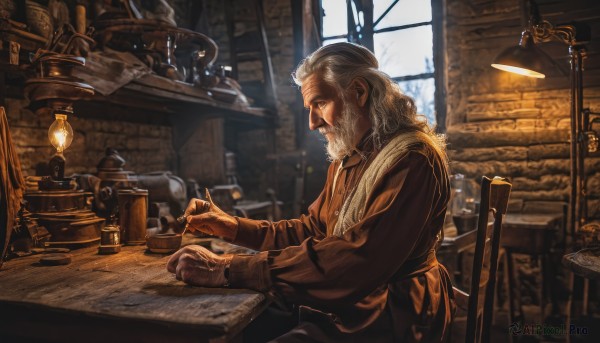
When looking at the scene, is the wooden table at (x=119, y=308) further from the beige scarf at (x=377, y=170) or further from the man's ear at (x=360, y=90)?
the man's ear at (x=360, y=90)

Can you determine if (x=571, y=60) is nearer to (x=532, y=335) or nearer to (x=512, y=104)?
(x=512, y=104)

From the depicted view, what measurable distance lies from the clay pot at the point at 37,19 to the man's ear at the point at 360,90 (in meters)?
2.83

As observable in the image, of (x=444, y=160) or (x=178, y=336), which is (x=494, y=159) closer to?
(x=444, y=160)

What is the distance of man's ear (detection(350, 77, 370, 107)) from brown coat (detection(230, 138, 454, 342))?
48cm

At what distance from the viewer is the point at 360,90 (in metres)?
2.18

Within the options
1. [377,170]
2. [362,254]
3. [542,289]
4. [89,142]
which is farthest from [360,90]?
[542,289]

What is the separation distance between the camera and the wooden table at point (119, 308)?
1471mm

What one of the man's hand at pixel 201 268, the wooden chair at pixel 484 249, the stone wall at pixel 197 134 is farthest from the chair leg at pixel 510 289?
the stone wall at pixel 197 134

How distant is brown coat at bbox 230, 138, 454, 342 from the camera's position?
167 centimetres

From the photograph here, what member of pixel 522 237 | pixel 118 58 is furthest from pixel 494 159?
pixel 118 58

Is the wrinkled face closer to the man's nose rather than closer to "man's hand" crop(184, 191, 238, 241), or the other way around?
the man's nose

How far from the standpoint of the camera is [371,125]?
2.23 m

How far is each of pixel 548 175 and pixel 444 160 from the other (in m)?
3.83

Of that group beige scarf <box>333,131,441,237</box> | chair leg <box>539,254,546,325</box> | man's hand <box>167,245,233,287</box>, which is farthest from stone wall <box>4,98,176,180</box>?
chair leg <box>539,254,546,325</box>
